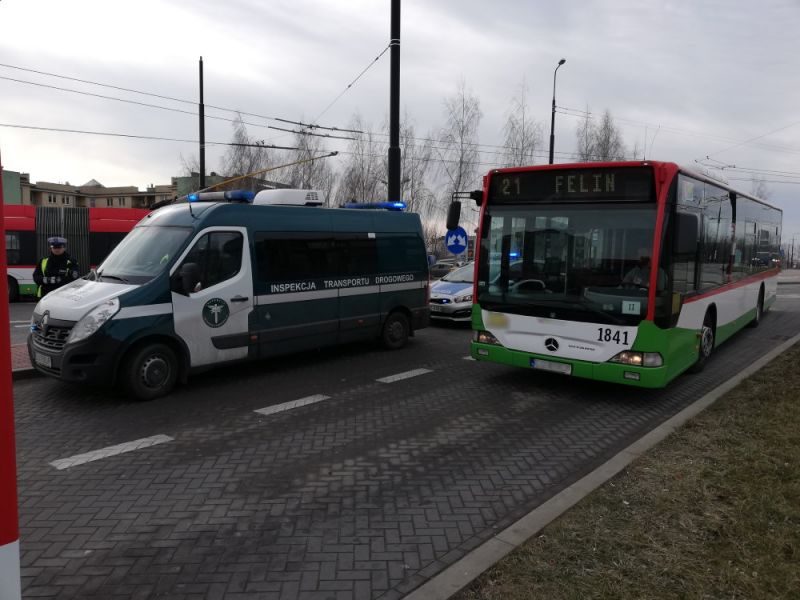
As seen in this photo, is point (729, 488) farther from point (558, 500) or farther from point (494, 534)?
point (494, 534)

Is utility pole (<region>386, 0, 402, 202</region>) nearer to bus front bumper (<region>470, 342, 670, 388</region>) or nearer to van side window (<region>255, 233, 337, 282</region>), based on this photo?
van side window (<region>255, 233, 337, 282</region>)

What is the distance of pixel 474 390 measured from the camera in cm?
812

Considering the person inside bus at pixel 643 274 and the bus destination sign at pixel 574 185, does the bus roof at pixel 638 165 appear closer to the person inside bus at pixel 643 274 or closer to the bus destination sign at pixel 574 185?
the bus destination sign at pixel 574 185

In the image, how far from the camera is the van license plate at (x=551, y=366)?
763cm

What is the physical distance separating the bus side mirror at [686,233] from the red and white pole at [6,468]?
684cm

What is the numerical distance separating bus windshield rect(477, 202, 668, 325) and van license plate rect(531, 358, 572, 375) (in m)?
0.59

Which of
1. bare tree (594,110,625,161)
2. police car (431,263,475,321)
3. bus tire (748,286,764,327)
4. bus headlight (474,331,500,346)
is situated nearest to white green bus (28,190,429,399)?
bus headlight (474,331,500,346)

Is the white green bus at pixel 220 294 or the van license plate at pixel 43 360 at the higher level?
the white green bus at pixel 220 294

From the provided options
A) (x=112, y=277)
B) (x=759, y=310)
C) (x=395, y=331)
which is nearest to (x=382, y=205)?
(x=395, y=331)

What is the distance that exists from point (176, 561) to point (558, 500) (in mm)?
2658

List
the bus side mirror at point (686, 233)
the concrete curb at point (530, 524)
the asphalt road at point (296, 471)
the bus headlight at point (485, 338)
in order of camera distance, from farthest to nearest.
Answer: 1. the bus headlight at point (485, 338)
2. the bus side mirror at point (686, 233)
3. the asphalt road at point (296, 471)
4. the concrete curb at point (530, 524)

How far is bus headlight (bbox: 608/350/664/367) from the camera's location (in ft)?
23.2

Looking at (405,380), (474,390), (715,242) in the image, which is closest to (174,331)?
(405,380)

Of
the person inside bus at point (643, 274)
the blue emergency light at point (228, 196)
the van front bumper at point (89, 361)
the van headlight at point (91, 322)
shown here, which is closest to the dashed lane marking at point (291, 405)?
the van front bumper at point (89, 361)
